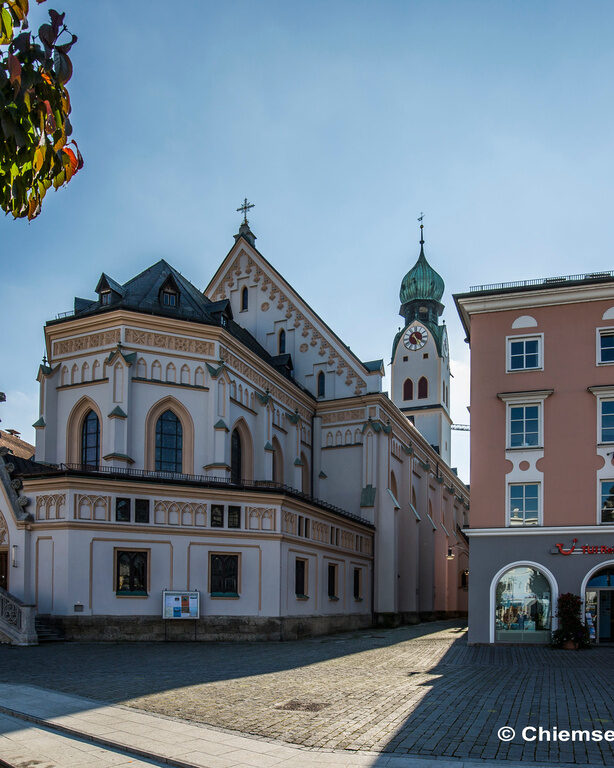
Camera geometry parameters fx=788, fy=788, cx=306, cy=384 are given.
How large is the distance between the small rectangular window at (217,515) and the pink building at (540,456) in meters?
9.90

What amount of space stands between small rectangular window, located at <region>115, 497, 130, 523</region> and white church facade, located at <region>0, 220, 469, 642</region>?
0.31ft

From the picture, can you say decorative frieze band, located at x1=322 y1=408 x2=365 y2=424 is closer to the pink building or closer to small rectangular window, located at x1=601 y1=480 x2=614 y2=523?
the pink building

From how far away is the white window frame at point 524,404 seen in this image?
2922 cm

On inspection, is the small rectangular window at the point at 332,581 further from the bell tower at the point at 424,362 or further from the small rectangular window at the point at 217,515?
the bell tower at the point at 424,362

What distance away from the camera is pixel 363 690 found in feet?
51.5

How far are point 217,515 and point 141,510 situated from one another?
3.20m

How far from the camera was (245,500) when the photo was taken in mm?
32469

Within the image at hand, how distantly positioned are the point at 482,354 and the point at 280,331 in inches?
842

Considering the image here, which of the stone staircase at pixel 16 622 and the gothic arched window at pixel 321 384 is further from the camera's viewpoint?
the gothic arched window at pixel 321 384

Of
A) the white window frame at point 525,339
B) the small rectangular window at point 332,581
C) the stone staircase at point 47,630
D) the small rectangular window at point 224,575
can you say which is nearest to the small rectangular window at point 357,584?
the small rectangular window at point 332,581

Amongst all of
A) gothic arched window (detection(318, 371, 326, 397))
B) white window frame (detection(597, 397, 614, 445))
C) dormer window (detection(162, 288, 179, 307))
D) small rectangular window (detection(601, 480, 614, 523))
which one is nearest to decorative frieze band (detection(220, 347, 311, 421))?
gothic arched window (detection(318, 371, 326, 397))

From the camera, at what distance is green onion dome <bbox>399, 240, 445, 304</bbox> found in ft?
269

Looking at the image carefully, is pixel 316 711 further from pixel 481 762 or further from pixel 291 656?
pixel 291 656

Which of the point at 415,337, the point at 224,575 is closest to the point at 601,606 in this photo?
the point at 224,575
